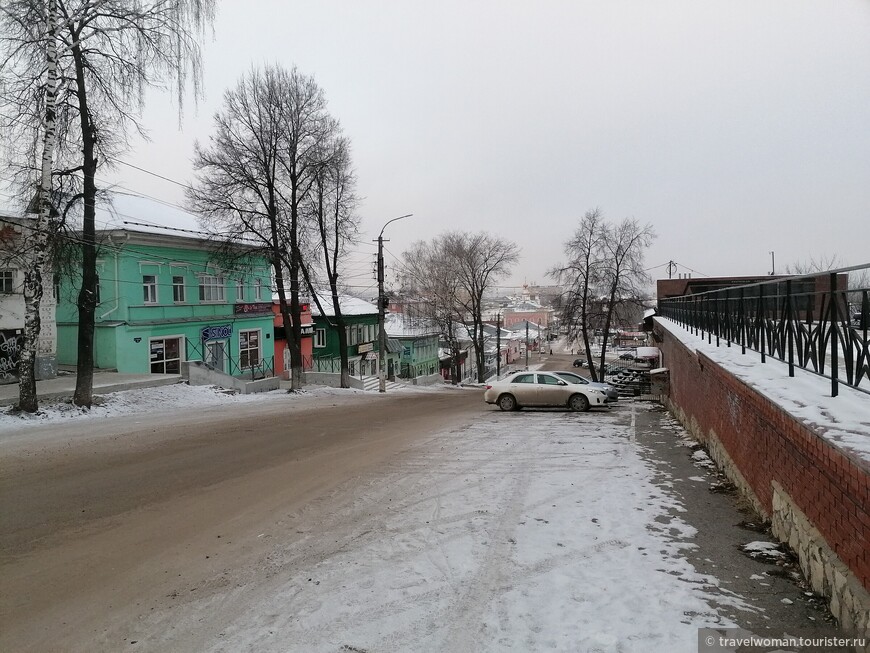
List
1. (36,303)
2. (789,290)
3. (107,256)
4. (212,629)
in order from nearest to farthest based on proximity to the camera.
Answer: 1. (212,629)
2. (789,290)
3. (36,303)
4. (107,256)

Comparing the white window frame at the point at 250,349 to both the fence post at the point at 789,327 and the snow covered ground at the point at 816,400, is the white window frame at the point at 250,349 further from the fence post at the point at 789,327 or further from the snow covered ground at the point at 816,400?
the fence post at the point at 789,327

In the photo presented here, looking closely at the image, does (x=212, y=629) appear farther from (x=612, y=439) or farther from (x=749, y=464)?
(x=612, y=439)

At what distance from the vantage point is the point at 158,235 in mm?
24875

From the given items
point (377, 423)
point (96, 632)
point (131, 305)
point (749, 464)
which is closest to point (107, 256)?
point (131, 305)

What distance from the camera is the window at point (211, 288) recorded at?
2822 centimetres

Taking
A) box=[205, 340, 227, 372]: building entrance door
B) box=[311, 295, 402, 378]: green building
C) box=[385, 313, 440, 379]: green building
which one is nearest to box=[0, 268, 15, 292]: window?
box=[205, 340, 227, 372]: building entrance door

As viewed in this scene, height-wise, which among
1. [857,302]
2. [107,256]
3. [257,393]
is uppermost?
[107,256]

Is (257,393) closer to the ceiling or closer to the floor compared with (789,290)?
closer to the floor

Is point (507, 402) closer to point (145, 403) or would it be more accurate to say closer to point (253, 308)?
point (145, 403)

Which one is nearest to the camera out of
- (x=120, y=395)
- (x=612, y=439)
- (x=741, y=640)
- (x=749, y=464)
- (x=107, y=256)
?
(x=741, y=640)

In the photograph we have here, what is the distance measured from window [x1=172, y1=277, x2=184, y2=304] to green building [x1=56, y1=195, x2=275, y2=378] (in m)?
0.05

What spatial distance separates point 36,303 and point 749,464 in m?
15.7

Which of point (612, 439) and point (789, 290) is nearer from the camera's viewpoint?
point (789, 290)

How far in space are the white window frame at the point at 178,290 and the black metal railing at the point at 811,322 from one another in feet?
78.0
